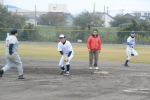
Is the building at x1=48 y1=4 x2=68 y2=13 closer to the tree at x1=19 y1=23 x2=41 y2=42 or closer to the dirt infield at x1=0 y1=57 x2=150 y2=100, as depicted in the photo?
the tree at x1=19 y1=23 x2=41 y2=42

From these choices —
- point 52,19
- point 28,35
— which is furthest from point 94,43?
point 52,19

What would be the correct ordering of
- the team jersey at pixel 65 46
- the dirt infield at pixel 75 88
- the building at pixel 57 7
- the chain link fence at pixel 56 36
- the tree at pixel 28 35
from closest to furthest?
the dirt infield at pixel 75 88 → the team jersey at pixel 65 46 → the chain link fence at pixel 56 36 → the tree at pixel 28 35 → the building at pixel 57 7

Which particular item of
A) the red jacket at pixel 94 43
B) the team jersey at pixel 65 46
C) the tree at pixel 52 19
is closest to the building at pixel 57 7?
the tree at pixel 52 19

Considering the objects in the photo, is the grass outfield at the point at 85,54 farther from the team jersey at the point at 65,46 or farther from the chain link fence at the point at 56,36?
the chain link fence at the point at 56,36

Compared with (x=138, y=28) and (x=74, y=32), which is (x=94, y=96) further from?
(x=138, y=28)

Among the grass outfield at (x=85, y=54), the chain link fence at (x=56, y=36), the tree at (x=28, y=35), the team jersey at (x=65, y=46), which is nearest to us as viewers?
the team jersey at (x=65, y=46)

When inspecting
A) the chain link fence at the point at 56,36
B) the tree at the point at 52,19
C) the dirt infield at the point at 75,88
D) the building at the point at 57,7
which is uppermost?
the building at the point at 57,7

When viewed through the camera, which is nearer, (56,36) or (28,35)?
(28,35)

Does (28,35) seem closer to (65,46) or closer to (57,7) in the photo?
(65,46)

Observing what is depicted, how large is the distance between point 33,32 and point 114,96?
43.0 meters

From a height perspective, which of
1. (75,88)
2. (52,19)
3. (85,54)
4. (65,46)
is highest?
(52,19)

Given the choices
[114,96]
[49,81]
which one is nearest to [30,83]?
[49,81]

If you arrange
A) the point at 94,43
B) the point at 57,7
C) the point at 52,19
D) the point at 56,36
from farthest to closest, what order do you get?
the point at 57,7 < the point at 52,19 < the point at 56,36 < the point at 94,43

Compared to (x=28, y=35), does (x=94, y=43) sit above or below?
above
